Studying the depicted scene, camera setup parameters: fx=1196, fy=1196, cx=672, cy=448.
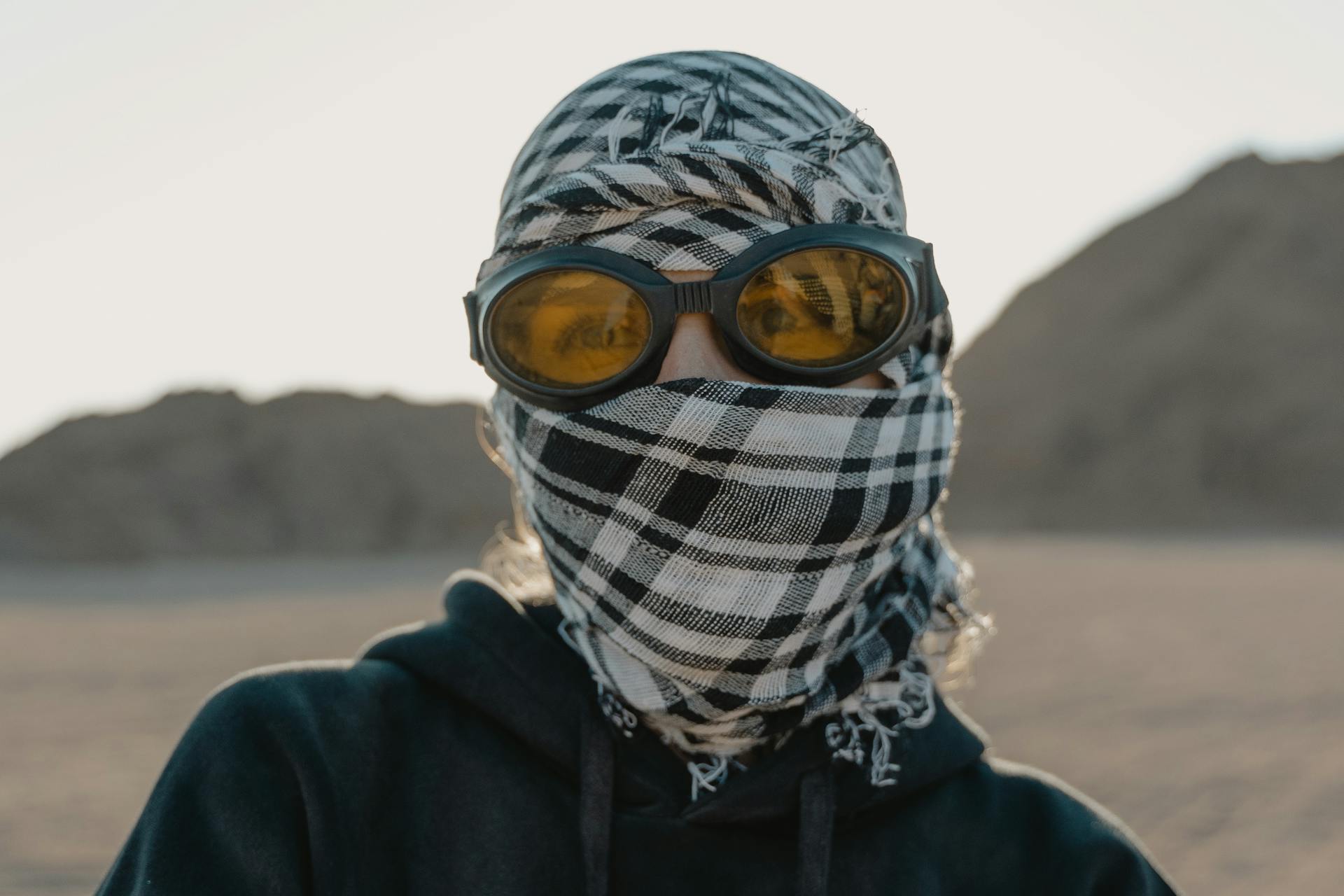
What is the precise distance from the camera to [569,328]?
1362 millimetres

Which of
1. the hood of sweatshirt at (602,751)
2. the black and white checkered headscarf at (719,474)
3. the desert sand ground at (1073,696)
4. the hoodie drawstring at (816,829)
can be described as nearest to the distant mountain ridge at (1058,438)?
the desert sand ground at (1073,696)

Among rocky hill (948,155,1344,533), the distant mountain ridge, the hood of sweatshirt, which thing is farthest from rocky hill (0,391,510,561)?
the hood of sweatshirt

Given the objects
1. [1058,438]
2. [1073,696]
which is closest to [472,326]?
[1073,696]

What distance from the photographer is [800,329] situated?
1.38 metres

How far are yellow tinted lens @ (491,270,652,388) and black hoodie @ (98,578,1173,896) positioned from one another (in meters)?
0.31

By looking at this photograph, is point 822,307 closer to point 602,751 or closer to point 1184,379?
point 602,751

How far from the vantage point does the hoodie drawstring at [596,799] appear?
1.29 meters

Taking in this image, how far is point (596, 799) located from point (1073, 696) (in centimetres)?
692

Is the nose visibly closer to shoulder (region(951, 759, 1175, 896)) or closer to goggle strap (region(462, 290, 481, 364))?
goggle strap (region(462, 290, 481, 364))

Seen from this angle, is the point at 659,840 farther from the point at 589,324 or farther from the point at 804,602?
the point at 589,324

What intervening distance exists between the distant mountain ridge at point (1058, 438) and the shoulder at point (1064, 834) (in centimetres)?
2697

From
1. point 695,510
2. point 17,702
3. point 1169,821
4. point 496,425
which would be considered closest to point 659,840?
point 695,510

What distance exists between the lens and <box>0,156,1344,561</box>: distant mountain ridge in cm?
2800

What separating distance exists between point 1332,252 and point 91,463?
38.5 meters
